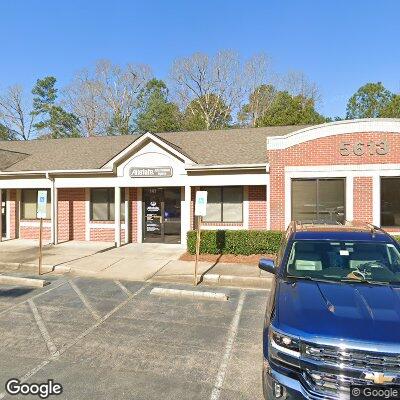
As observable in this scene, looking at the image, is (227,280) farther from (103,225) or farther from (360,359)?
(103,225)

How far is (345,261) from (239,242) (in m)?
7.44

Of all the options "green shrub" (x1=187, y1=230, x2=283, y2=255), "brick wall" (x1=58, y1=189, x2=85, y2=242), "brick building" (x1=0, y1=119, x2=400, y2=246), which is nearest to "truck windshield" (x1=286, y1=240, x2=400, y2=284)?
"brick building" (x1=0, y1=119, x2=400, y2=246)

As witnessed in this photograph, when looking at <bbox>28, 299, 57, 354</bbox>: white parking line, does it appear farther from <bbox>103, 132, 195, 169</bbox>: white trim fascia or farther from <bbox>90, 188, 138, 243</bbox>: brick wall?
<bbox>90, 188, 138, 243</bbox>: brick wall

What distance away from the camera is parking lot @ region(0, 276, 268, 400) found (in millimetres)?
4258

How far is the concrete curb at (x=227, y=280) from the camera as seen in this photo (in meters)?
8.96

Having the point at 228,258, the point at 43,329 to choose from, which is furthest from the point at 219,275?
the point at 43,329

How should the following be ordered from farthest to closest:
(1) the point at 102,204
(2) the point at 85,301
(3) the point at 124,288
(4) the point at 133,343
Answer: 1. (1) the point at 102,204
2. (3) the point at 124,288
3. (2) the point at 85,301
4. (4) the point at 133,343

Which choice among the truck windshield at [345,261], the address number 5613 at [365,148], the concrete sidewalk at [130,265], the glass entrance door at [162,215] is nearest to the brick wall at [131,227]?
the glass entrance door at [162,215]

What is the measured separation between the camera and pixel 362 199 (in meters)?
12.2

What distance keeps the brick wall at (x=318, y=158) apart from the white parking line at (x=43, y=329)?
827 centimetres

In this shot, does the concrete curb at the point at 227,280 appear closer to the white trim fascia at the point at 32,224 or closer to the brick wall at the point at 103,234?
the brick wall at the point at 103,234

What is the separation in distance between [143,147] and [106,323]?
9372 millimetres

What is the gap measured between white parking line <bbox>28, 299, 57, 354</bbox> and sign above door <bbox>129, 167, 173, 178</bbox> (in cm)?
760

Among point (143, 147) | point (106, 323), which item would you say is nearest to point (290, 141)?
point (143, 147)
